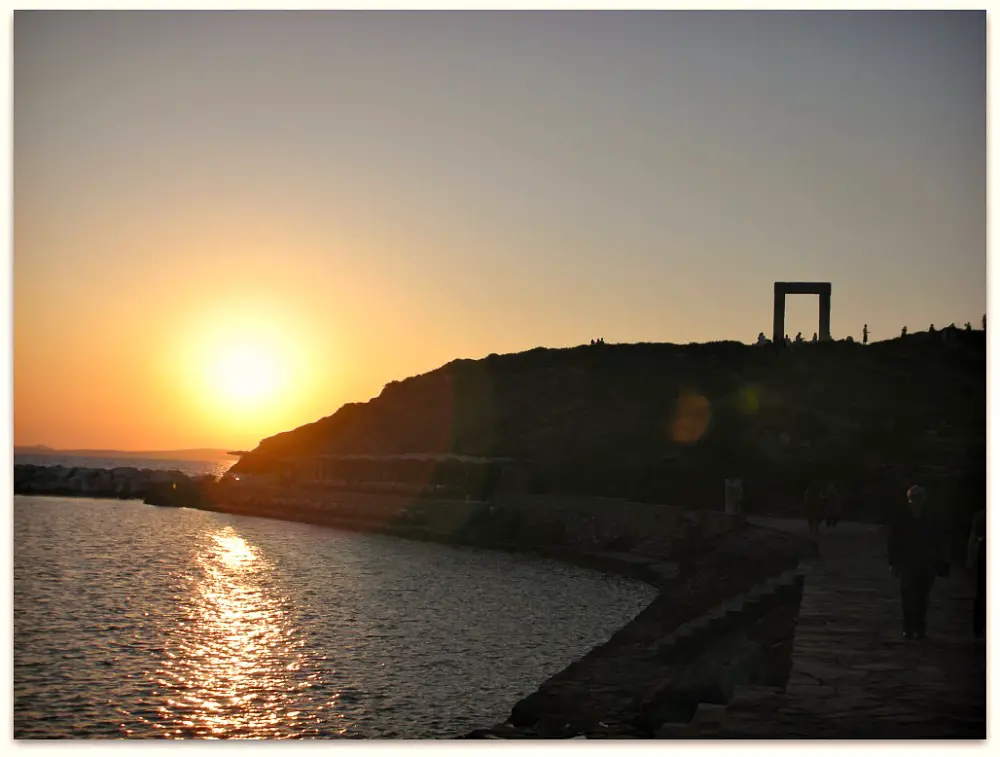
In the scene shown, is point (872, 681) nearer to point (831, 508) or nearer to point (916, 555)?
point (916, 555)

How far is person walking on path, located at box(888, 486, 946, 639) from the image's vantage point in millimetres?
12586

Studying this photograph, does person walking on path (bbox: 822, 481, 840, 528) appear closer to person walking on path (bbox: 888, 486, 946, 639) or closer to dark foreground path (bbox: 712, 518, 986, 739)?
dark foreground path (bbox: 712, 518, 986, 739)

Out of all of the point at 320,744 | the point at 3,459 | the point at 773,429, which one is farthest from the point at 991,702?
the point at 773,429

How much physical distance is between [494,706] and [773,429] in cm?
3352

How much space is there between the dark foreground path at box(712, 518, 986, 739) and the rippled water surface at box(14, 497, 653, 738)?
Result: 4.98 metres

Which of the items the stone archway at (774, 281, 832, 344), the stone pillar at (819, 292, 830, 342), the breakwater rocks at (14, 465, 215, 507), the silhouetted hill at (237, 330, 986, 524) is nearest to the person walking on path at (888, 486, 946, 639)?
the silhouetted hill at (237, 330, 986, 524)

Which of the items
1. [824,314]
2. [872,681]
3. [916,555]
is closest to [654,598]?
[916,555]

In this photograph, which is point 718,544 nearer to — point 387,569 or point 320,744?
point 387,569

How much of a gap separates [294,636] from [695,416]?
33.1 meters

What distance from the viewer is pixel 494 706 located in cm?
1666

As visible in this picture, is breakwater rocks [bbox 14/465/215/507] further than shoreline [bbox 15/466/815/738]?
Yes

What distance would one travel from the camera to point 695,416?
53.7 meters

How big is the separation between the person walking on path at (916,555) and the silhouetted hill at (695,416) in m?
13.5

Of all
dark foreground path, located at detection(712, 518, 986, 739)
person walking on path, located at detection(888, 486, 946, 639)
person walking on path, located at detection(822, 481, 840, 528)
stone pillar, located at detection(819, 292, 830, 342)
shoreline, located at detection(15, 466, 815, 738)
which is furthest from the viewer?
stone pillar, located at detection(819, 292, 830, 342)
